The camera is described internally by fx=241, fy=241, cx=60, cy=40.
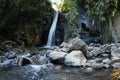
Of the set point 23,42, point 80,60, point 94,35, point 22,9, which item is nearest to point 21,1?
point 22,9

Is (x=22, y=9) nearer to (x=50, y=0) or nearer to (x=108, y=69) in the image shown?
(x=50, y=0)

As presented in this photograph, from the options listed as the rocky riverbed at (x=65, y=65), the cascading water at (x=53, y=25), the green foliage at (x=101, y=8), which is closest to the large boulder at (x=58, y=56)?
the rocky riverbed at (x=65, y=65)

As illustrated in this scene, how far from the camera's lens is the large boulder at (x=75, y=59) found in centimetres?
797

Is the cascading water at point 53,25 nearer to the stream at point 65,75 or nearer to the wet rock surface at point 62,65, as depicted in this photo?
the wet rock surface at point 62,65

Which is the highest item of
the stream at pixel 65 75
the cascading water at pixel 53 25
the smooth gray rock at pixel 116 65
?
the cascading water at pixel 53 25

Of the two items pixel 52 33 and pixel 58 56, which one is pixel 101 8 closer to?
pixel 52 33

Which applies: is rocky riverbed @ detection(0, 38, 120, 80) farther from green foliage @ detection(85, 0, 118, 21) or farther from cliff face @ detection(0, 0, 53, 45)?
cliff face @ detection(0, 0, 53, 45)

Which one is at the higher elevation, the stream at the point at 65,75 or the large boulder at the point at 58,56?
the large boulder at the point at 58,56

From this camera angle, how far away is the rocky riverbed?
668 cm

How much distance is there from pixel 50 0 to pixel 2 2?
373 cm

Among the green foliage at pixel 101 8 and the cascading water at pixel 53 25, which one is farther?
the cascading water at pixel 53 25

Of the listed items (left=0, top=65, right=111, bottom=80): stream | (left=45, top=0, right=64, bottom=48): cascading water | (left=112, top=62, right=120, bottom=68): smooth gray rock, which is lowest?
(left=0, top=65, right=111, bottom=80): stream

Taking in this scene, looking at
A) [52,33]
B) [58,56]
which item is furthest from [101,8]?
[58,56]

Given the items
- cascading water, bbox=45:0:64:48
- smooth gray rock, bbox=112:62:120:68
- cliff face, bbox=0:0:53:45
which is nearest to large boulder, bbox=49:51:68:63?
smooth gray rock, bbox=112:62:120:68
